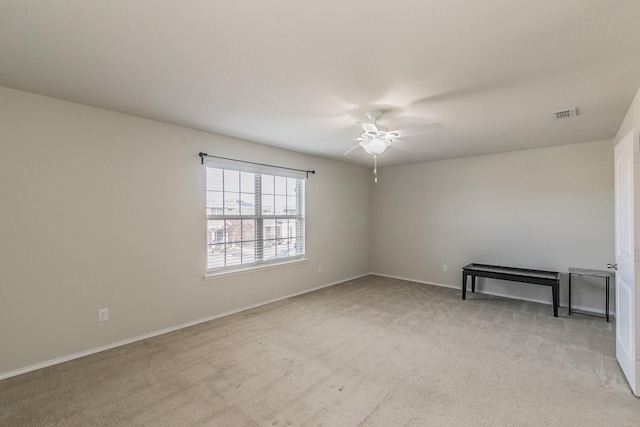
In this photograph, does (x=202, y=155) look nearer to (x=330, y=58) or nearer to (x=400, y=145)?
(x=330, y=58)

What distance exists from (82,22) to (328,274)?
15.7 ft

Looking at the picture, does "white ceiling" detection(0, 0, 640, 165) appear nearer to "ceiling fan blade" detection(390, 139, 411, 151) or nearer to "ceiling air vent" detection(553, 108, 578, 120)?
"ceiling air vent" detection(553, 108, 578, 120)

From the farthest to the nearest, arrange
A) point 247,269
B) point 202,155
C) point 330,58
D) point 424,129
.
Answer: point 247,269 < point 202,155 < point 424,129 < point 330,58

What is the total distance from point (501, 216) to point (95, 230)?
225 inches

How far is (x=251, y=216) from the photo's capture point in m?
4.34

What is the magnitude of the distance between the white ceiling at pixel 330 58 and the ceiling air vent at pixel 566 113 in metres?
0.07

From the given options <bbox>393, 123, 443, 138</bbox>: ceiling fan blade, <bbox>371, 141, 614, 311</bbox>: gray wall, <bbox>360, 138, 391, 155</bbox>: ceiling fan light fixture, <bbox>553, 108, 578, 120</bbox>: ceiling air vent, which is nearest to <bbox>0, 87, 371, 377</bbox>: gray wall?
<bbox>360, 138, 391, 155</bbox>: ceiling fan light fixture

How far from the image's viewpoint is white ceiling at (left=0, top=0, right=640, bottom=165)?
1540 mm

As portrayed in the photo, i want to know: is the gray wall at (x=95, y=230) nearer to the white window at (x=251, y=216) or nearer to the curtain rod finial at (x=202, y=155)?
the curtain rod finial at (x=202, y=155)

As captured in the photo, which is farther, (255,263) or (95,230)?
(255,263)

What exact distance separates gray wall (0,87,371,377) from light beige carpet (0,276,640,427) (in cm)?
30

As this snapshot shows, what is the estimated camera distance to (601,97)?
8.63 feet

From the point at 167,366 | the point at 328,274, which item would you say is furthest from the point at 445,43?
the point at 328,274

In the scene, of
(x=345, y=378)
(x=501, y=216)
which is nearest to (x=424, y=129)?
(x=345, y=378)
